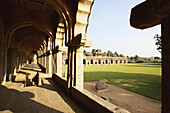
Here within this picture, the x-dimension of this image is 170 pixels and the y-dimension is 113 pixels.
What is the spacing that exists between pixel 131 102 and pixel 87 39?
17.2ft

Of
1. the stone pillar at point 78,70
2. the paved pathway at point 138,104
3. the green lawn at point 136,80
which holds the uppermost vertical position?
the stone pillar at point 78,70

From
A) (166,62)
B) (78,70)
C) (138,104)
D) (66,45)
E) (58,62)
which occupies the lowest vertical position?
(138,104)

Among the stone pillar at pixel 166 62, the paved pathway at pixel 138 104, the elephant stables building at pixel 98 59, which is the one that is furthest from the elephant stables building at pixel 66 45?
the elephant stables building at pixel 98 59

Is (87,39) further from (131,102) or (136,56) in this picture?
(136,56)

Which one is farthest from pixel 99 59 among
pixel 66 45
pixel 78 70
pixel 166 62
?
pixel 166 62

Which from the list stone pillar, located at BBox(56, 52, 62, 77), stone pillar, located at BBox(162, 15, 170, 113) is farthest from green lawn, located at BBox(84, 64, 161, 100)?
stone pillar, located at BBox(162, 15, 170, 113)

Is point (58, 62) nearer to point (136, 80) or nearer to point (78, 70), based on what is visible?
point (78, 70)

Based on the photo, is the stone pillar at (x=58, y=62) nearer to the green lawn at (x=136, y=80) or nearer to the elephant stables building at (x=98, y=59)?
the green lawn at (x=136, y=80)

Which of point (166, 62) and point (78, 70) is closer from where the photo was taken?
point (166, 62)

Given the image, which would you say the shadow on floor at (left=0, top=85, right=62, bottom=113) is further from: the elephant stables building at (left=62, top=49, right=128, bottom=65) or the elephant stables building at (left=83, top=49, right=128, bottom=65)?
the elephant stables building at (left=83, top=49, right=128, bottom=65)

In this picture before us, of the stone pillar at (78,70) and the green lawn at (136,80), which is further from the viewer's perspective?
the green lawn at (136,80)

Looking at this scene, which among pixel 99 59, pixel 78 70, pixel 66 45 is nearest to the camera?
pixel 78 70

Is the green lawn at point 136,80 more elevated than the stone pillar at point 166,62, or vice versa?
the stone pillar at point 166,62

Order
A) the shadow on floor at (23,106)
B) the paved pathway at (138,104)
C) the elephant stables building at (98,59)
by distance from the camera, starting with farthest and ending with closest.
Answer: the elephant stables building at (98,59) < the paved pathway at (138,104) < the shadow on floor at (23,106)
